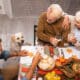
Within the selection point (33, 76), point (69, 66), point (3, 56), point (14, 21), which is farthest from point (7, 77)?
point (14, 21)

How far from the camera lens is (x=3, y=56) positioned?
1640mm

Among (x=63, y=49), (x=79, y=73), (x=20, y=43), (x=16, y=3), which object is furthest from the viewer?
(x=16, y=3)

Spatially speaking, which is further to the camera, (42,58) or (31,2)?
(31,2)

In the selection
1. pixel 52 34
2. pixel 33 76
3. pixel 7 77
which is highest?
pixel 52 34

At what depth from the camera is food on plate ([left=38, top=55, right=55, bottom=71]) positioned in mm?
1391

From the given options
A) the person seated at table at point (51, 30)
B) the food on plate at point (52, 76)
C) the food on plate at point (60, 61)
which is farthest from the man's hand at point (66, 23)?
the food on plate at point (52, 76)

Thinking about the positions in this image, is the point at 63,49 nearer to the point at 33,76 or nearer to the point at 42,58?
the point at 42,58

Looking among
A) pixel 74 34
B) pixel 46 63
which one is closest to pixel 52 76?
pixel 46 63

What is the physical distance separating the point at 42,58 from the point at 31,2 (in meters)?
1.40

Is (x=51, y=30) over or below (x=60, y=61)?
over

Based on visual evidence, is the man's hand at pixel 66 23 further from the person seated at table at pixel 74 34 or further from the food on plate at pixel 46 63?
the food on plate at pixel 46 63

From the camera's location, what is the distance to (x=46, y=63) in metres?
1.40

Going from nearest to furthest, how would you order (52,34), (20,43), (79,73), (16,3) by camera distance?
(79,73)
(52,34)
(20,43)
(16,3)

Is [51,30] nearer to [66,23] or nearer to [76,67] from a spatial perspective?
[66,23]
